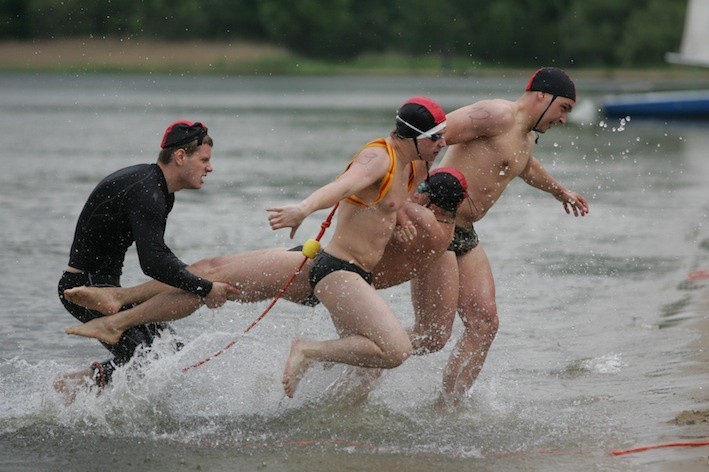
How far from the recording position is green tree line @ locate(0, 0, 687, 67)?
307 ft

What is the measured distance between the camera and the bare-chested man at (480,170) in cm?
798

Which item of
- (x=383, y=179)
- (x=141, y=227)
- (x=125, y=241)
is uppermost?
(x=383, y=179)

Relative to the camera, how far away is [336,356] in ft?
24.1

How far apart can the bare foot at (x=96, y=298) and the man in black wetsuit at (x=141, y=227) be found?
0.14 metres

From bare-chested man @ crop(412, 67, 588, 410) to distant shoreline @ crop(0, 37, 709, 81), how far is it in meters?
69.4

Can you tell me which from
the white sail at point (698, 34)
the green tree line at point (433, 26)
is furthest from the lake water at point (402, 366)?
the green tree line at point (433, 26)

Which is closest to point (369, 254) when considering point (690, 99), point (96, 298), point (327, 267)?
point (327, 267)

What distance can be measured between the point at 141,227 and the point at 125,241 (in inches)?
16.4

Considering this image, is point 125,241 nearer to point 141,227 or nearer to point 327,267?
point 141,227

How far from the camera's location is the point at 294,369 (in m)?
7.32

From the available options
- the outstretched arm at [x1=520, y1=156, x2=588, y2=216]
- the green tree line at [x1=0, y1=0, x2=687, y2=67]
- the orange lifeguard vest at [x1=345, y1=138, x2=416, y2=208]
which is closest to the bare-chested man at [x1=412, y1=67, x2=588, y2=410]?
the outstretched arm at [x1=520, y1=156, x2=588, y2=216]

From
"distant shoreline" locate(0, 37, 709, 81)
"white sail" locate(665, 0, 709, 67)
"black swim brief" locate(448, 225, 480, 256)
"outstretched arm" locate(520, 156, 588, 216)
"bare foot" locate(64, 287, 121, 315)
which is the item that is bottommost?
"distant shoreline" locate(0, 37, 709, 81)

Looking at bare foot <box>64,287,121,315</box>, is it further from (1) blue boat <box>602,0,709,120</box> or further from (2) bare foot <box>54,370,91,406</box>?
(1) blue boat <box>602,0,709,120</box>

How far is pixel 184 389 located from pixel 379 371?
132 centimetres
